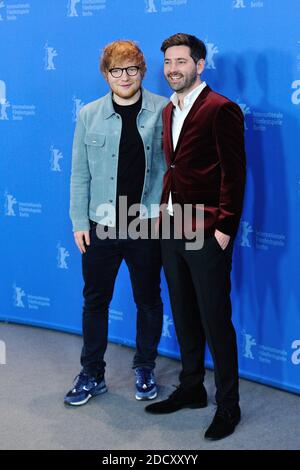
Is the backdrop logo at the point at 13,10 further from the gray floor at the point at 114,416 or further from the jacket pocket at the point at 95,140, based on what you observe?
the gray floor at the point at 114,416

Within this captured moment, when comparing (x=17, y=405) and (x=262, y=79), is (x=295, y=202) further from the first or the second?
(x=17, y=405)

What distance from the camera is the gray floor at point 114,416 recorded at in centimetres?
279

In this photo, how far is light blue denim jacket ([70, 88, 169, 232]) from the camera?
290 cm

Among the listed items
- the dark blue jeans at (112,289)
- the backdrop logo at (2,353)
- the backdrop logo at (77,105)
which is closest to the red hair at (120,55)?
the dark blue jeans at (112,289)

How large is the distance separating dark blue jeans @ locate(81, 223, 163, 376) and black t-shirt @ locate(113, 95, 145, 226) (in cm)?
24

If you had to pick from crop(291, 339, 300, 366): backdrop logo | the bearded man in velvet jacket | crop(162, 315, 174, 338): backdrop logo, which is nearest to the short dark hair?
the bearded man in velvet jacket

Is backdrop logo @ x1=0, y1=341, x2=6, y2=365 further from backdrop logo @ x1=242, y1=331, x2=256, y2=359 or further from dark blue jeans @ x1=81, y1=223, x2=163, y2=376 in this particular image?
backdrop logo @ x1=242, y1=331, x2=256, y2=359

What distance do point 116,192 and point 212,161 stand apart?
0.47m

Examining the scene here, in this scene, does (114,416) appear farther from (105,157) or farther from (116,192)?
(105,157)

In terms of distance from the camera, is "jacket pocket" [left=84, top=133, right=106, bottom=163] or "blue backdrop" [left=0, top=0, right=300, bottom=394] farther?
"blue backdrop" [left=0, top=0, right=300, bottom=394]

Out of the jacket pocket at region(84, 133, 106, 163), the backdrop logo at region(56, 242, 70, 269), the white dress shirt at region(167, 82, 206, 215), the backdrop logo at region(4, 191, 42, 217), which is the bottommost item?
the backdrop logo at region(56, 242, 70, 269)

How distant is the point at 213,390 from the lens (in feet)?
10.7

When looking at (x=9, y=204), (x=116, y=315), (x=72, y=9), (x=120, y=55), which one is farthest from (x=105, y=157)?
(x=9, y=204)
